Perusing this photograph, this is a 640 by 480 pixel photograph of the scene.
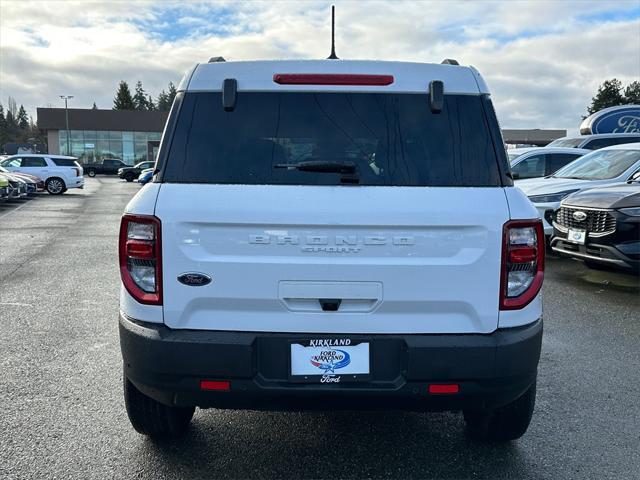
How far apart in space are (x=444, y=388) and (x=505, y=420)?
765 mm

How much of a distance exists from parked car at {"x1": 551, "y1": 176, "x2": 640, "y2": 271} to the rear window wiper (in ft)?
16.9

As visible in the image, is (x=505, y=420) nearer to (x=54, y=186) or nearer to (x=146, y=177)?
(x=146, y=177)

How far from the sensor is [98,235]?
41.4 feet

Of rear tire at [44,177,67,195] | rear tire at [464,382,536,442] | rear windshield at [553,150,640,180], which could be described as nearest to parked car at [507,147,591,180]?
rear windshield at [553,150,640,180]

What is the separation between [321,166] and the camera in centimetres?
267

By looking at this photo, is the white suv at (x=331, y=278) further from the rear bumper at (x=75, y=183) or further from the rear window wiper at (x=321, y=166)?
the rear bumper at (x=75, y=183)

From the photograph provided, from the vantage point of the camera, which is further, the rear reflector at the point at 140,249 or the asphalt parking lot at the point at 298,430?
the asphalt parking lot at the point at 298,430

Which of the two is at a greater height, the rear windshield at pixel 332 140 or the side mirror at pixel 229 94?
the side mirror at pixel 229 94

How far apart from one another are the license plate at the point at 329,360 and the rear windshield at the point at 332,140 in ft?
2.35

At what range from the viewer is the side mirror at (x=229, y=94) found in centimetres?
276

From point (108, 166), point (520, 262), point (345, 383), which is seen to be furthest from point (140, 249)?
point (108, 166)

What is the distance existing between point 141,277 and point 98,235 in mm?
10746

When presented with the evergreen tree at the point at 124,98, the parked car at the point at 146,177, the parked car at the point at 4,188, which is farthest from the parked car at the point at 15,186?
the evergreen tree at the point at 124,98

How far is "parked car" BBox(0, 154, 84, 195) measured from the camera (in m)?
25.5
